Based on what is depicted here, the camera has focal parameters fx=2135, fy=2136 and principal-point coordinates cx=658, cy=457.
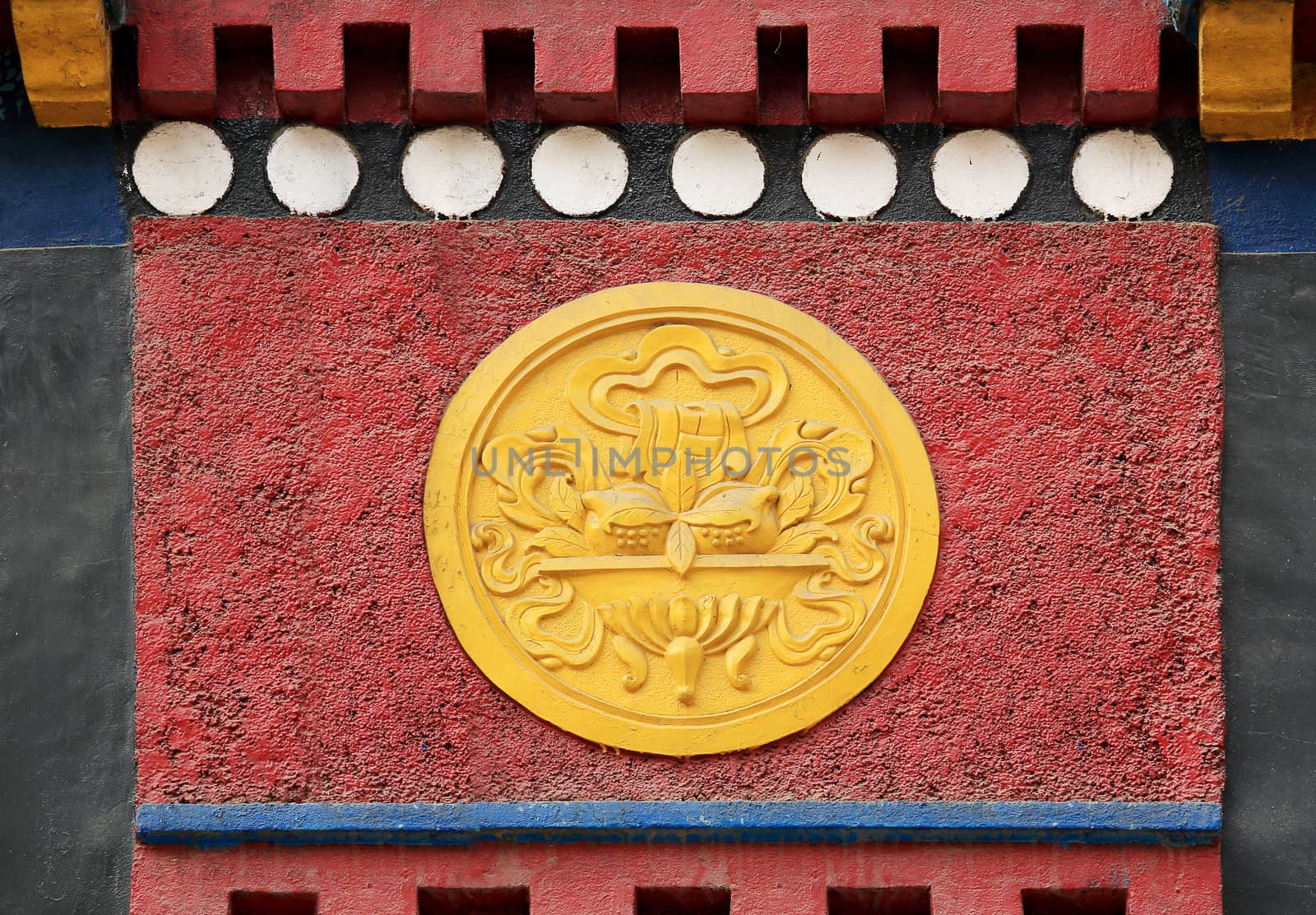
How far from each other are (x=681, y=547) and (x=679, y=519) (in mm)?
88

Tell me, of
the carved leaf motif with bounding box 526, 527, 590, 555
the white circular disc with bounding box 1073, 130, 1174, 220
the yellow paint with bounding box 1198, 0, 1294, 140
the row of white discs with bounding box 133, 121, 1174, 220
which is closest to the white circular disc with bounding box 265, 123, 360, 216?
the row of white discs with bounding box 133, 121, 1174, 220

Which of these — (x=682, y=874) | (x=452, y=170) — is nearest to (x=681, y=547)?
(x=682, y=874)

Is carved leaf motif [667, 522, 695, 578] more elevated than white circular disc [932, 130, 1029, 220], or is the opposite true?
white circular disc [932, 130, 1029, 220]

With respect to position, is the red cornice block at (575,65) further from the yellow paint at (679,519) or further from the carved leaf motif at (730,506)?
the carved leaf motif at (730,506)

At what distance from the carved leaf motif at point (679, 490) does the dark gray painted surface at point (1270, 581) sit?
164 centimetres

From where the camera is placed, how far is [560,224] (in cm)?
677

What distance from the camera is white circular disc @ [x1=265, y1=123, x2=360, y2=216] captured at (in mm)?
6809

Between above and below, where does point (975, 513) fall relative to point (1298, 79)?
below

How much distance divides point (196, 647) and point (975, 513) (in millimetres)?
2408

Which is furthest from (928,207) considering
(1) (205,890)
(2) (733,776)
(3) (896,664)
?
(1) (205,890)

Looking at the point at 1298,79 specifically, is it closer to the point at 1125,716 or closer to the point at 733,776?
the point at 1125,716

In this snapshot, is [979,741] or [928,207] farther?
[928,207]

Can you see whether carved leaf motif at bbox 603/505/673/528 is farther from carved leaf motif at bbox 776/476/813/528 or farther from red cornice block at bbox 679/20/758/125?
red cornice block at bbox 679/20/758/125

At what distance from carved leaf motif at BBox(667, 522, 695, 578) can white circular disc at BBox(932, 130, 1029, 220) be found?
4.43 feet
